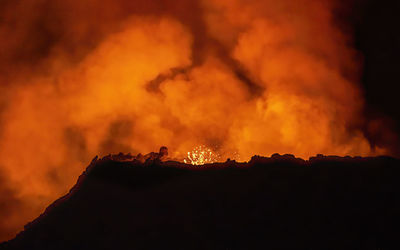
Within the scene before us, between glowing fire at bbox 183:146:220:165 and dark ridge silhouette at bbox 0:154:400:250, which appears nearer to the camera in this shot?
dark ridge silhouette at bbox 0:154:400:250

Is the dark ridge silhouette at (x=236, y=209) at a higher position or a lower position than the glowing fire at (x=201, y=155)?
lower

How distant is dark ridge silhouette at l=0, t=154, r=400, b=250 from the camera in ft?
26.0

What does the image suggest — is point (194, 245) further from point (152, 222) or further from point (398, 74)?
point (398, 74)

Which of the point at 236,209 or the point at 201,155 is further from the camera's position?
the point at 201,155

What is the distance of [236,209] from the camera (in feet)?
28.2

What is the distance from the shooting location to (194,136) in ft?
73.0

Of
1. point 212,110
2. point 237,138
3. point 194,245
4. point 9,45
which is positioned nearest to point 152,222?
point 194,245

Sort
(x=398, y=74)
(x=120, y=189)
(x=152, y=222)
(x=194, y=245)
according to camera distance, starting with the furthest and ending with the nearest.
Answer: (x=398, y=74) < (x=120, y=189) < (x=152, y=222) < (x=194, y=245)

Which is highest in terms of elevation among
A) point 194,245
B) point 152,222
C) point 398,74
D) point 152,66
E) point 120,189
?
point 152,66

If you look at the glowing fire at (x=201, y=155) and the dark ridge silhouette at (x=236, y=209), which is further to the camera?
the glowing fire at (x=201, y=155)

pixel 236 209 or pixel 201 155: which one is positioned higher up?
pixel 201 155

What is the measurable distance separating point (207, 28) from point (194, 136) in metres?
6.55

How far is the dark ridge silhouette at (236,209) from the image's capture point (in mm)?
7930

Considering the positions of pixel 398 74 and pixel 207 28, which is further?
pixel 207 28
